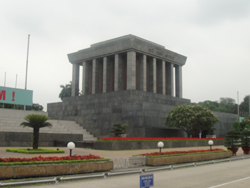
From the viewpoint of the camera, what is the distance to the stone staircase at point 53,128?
31.2m

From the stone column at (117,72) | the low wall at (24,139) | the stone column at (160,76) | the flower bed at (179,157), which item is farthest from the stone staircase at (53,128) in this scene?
the stone column at (160,76)

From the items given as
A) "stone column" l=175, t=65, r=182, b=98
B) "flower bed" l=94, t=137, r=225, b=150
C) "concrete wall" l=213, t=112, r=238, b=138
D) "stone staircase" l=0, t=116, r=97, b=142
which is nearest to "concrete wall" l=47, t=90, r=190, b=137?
"stone staircase" l=0, t=116, r=97, b=142

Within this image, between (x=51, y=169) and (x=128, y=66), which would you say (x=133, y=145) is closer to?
(x=51, y=169)

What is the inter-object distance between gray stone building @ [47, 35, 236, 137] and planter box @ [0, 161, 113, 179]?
20.9 metres

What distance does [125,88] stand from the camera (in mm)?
49312

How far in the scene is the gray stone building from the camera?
38188mm

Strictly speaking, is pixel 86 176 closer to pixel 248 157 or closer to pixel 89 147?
pixel 89 147

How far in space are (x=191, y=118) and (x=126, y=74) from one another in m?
16.5

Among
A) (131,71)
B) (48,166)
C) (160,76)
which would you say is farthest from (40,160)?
(160,76)

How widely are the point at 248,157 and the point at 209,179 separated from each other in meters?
14.0

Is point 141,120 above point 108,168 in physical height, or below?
above

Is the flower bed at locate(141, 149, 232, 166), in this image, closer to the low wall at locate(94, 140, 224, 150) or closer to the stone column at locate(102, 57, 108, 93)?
the low wall at locate(94, 140, 224, 150)

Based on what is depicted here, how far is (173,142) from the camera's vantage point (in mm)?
31469

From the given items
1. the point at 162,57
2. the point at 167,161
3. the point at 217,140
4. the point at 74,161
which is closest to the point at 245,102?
the point at 162,57
